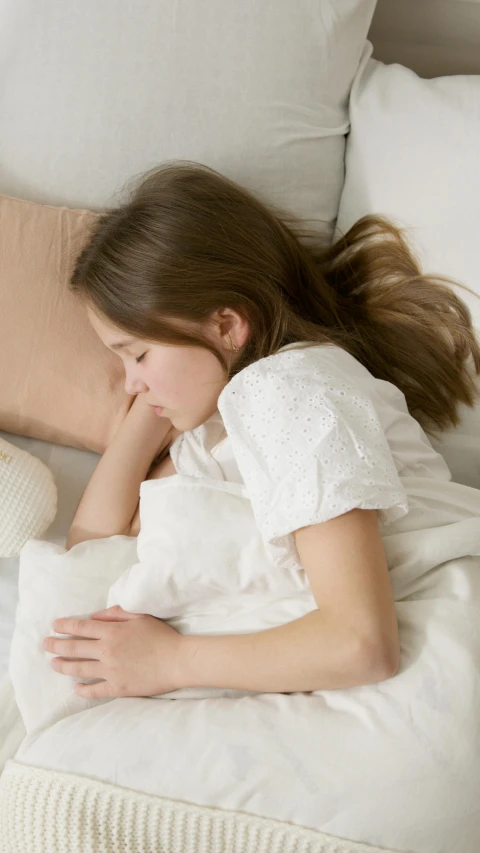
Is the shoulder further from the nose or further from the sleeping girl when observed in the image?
the nose

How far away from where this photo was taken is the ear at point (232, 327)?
0.92m

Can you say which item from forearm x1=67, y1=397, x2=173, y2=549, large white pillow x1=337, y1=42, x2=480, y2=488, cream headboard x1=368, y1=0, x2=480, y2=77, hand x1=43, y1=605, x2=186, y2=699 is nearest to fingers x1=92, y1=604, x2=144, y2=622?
hand x1=43, y1=605, x2=186, y2=699

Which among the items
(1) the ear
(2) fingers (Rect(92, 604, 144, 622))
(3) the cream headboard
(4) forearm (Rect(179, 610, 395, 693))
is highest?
(3) the cream headboard

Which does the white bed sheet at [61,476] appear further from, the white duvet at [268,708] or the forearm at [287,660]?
the forearm at [287,660]

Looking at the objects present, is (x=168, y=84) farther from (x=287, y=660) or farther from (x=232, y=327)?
(x=287, y=660)

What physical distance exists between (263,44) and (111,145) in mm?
248

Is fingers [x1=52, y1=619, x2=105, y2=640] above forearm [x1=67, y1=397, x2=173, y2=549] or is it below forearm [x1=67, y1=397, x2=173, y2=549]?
below

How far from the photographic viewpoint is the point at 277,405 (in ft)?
2.62

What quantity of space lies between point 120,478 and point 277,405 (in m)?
0.35

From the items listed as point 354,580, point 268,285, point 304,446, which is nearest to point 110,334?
point 268,285

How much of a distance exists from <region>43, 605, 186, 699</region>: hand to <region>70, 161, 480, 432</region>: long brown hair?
1.06 ft

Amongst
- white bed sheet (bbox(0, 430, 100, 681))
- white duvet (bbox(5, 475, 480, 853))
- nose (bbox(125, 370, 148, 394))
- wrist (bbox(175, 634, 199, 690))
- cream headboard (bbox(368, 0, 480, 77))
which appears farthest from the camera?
cream headboard (bbox(368, 0, 480, 77))

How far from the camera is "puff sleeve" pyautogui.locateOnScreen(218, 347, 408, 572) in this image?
752 millimetres

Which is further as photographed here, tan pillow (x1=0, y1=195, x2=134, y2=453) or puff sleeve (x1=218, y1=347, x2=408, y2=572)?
tan pillow (x1=0, y1=195, x2=134, y2=453)
